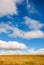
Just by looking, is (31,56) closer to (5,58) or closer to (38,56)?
(38,56)

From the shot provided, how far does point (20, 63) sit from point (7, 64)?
38.8 inches

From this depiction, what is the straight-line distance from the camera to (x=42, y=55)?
18641 millimetres

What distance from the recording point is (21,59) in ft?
59.0

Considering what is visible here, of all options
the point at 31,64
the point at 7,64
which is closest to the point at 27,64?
the point at 31,64

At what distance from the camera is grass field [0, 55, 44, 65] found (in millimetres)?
17375

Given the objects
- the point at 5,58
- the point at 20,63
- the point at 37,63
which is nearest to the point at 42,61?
the point at 37,63

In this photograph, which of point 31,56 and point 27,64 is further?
point 31,56

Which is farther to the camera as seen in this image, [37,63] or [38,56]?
[38,56]

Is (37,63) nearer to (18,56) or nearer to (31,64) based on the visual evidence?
(31,64)

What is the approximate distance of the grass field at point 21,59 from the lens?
17.4m

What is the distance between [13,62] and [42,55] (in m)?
2.63

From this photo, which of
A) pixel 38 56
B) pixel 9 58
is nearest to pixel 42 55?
pixel 38 56

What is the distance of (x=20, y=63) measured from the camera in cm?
1727

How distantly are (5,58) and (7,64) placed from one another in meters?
1.33
